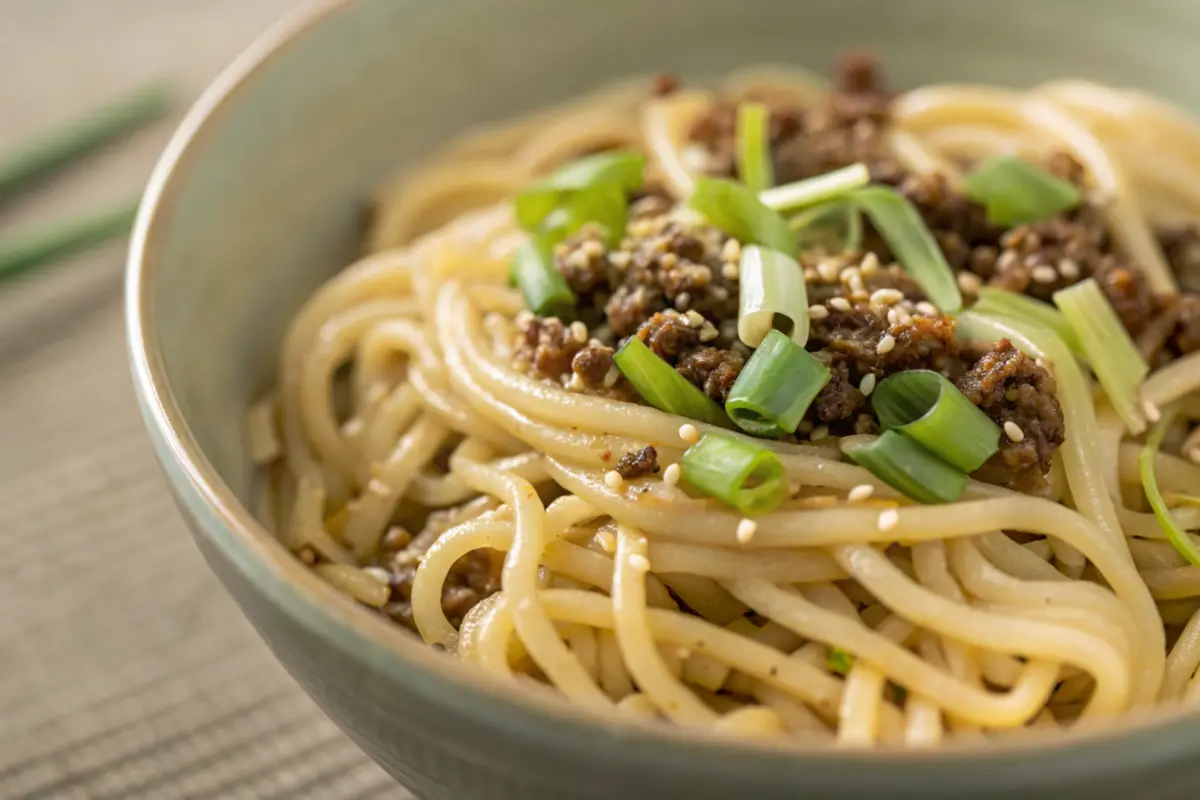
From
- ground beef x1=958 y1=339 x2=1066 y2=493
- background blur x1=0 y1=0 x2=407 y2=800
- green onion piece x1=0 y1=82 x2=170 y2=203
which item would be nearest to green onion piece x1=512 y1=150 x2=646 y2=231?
ground beef x1=958 y1=339 x2=1066 y2=493

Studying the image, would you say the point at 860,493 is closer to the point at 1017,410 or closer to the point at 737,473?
the point at 737,473

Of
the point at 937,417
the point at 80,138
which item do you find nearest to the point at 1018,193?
the point at 937,417

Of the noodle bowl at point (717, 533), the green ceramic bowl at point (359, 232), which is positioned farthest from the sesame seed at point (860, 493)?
the green ceramic bowl at point (359, 232)

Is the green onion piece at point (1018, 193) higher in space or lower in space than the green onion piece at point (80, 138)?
higher

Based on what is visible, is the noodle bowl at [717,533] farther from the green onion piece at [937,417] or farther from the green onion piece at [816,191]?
the green onion piece at [816,191]

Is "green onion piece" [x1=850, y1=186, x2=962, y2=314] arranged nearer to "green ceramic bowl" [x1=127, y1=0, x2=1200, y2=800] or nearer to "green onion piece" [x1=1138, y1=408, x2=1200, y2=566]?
"green onion piece" [x1=1138, y1=408, x2=1200, y2=566]

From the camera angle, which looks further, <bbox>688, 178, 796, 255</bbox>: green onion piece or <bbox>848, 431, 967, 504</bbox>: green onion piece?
<bbox>688, 178, 796, 255</bbox>: green onion piece

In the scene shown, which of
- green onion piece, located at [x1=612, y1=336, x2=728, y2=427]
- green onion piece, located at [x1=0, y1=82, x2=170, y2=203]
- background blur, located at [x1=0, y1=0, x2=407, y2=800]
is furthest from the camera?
green onion piece, located at [x1=0, y1=82, x2=170, y2=203]
